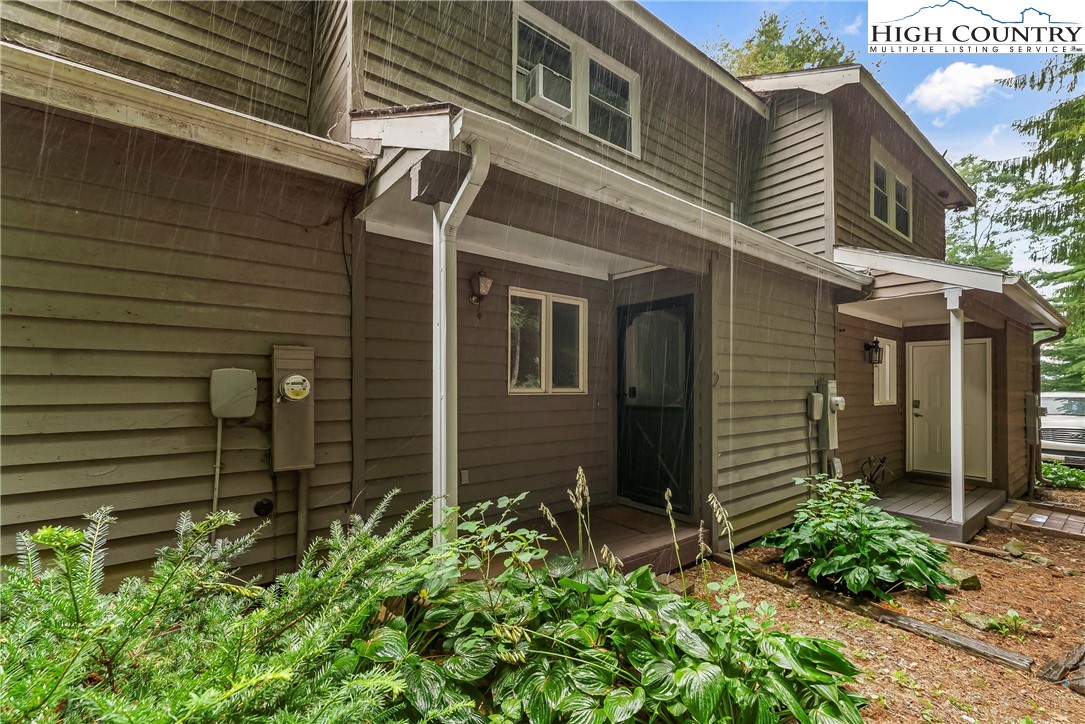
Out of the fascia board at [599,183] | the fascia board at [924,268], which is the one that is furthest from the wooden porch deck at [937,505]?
the fascia board at [599,183]

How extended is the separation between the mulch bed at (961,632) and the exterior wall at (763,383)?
0.60m

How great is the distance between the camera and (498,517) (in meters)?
4.30

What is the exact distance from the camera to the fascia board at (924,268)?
14.9ft

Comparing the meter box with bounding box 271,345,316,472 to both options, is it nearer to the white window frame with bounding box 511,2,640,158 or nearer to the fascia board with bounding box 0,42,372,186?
the fascia board with bounding box 0,42,372,186

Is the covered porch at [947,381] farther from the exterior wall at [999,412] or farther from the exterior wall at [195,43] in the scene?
the exterior wall at [195,43]

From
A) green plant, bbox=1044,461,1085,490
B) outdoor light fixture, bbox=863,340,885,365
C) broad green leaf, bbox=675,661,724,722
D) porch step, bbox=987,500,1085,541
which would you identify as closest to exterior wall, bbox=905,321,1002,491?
porch step, bbox=987,500,1085,541

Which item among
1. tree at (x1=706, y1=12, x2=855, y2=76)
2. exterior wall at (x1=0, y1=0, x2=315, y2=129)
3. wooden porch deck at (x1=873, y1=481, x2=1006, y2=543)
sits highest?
tree at (x1=706, y1=12, x2=855, y2=76)

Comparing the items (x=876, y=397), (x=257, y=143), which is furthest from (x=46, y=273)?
(x=876, y=397)

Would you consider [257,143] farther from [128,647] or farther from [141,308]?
[128,647]

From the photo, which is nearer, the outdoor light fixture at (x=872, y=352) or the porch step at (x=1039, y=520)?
the porch step at (x=1039, y=520)

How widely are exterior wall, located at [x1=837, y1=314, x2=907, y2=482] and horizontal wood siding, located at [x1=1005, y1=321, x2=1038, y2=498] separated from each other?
3.79ft

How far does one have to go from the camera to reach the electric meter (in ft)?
9.34

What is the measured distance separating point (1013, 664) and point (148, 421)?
479 cm

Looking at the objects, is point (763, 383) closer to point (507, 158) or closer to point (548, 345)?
point (548, 345)
